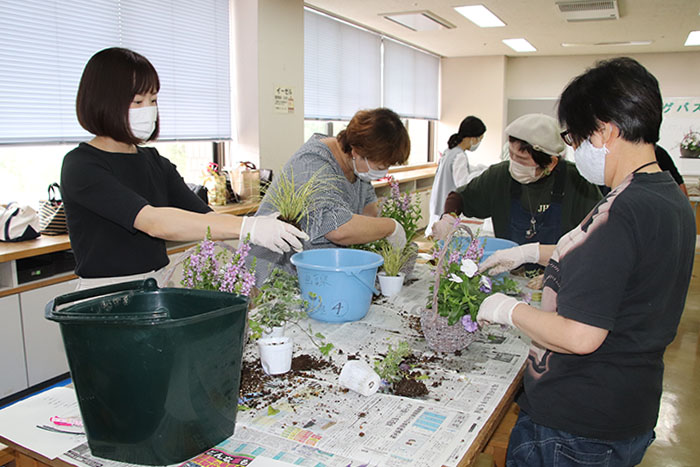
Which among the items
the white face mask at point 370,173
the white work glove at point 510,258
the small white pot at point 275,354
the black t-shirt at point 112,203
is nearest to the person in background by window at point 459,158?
the white face mask at point 370,173

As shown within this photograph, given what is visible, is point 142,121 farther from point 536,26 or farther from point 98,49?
point 536,26

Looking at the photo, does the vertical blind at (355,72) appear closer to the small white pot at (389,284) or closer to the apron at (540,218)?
the apron at (540,218)

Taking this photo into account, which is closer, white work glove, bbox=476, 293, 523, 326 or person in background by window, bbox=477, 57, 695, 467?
person in background by window, bbox=477, 57, 695, 467

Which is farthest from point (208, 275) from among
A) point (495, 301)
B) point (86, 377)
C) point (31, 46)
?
point (31, 46)

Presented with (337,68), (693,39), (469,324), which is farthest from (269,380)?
(693,39)

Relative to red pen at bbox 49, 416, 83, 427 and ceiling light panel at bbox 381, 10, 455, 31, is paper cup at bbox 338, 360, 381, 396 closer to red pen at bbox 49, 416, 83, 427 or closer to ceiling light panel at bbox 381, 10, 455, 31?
red pen at bbox 49, 416, 83, 427

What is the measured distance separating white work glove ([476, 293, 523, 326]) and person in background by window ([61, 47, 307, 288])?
605mm

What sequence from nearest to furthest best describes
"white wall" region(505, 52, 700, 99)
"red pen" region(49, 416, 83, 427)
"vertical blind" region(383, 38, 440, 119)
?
"red pen" region(49, 416, 83, 427) → "vertical blind" region(383, 38, 440, 119) → "white wall" region(505, 52, 700, 99)

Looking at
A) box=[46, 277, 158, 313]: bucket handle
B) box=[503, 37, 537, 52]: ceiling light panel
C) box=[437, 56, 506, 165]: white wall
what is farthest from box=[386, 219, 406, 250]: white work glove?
box=[437, 56, 506, 165]: white wall

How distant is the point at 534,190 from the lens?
2.55m

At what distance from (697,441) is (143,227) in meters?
2.82

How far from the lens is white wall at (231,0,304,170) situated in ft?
15.1

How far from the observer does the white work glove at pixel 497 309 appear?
1.34 m

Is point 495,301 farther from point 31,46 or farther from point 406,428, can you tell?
point 31,46
